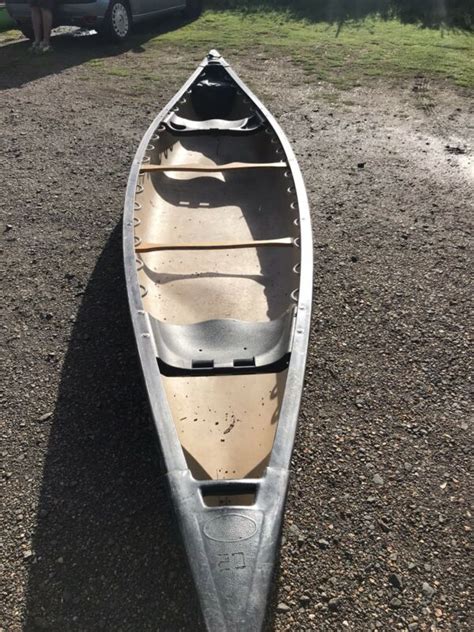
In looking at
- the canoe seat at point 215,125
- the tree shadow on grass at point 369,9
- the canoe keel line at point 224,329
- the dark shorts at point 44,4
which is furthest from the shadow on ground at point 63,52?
the canoe keel line at point 224,329

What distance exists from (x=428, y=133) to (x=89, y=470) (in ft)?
25.1

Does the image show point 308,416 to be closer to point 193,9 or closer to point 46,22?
point 46,22

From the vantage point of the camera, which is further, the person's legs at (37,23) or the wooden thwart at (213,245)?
the person's legs at (37,23)

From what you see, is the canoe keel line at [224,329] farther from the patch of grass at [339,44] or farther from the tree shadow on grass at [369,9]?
the tree shadow on grass at [369,9]

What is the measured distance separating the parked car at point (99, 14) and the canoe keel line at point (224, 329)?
21.0 ft

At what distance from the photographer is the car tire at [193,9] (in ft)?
50.4

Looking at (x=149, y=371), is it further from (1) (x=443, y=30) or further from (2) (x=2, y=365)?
(1) (x=443, y=30)

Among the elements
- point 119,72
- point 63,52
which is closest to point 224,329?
point 119,72

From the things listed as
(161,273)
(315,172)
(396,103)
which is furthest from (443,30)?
(161,273)

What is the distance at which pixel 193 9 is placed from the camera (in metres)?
15.5

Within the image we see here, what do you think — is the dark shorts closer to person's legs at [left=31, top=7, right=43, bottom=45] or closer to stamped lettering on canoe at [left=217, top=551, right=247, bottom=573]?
person's legs at [left=31, top=7, right=43, bottom=45]

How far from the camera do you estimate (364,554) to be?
3070 millimetres

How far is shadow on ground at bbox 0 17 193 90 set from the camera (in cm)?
1098

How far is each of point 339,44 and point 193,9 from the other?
5.20 m
